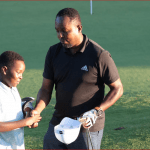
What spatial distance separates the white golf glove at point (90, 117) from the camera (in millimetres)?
2363

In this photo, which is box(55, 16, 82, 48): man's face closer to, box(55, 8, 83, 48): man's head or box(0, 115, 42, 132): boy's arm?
box(55, 8, 83, 48): man's head

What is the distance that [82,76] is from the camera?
2568mm

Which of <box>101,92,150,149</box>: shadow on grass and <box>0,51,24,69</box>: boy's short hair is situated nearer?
<box>0,51,24,69</box>: boy's short hair

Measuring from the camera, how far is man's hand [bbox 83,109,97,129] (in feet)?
7.75

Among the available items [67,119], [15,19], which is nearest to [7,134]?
[67,119]

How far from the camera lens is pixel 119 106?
20.0 ft

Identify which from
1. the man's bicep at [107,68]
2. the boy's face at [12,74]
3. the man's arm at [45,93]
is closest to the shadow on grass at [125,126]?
the man's arm at [45,93]

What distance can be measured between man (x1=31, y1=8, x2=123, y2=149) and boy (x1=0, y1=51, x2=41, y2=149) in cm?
18

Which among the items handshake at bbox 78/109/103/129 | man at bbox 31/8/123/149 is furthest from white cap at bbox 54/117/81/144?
man at bbox 31/8/123/149

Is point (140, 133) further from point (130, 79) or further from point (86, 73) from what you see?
point (130, 79)

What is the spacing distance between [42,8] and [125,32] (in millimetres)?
5214

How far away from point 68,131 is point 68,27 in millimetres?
777

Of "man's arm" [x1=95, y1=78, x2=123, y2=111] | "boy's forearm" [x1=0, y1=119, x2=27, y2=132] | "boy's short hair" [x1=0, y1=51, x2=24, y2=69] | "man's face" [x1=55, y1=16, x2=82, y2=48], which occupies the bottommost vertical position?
"boy's forearm" [x1=0, y1=119, x2=27, y2=132]

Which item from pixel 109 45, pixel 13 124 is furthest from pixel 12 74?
pixel 109 45
